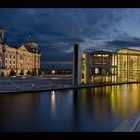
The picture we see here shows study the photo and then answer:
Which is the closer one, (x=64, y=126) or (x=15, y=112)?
(x=64, y=126)

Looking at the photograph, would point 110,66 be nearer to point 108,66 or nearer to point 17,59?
point 108,66

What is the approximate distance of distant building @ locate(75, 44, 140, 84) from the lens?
3031 cm

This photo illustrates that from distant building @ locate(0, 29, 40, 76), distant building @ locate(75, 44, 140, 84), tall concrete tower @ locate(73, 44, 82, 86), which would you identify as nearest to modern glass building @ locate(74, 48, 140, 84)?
distant building @ locate(75, 44, 140, 84)

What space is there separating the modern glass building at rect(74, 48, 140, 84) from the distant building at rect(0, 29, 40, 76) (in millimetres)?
18521

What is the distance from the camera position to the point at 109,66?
34.5 m

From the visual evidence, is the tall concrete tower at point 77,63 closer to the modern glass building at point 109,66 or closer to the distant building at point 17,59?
the modern glass building at point 109,66

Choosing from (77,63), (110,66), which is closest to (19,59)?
(110,66)

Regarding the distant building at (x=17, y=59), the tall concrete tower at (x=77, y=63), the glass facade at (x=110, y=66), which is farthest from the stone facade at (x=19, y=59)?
the tall concrete tower at (x=77, y=63)

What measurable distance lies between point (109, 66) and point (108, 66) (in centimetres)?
22
